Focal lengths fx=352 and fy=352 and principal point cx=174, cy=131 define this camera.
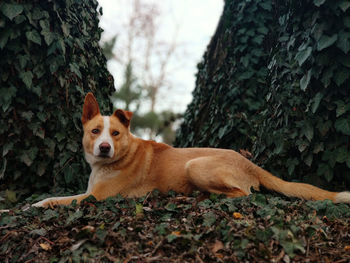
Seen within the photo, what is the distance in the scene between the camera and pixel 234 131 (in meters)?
5.79

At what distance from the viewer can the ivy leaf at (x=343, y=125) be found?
11.2ft

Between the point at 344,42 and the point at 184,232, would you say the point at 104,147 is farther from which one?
the point at 344,42

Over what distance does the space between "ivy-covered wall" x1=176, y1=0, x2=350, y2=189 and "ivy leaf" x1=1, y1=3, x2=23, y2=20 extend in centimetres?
308

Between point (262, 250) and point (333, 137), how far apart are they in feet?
5.62

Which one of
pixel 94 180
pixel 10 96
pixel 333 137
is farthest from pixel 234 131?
pixel 10 96

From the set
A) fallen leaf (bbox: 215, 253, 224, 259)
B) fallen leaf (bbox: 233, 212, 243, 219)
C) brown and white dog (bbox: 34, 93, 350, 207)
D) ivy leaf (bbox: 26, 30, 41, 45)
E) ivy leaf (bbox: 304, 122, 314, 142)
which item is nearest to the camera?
fallen leaf (bbox: 215, 253, 224, 259)

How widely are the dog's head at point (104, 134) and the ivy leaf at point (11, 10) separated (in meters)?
1.23

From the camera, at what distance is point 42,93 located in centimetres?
443

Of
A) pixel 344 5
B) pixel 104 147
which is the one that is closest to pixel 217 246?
pixel 104 147

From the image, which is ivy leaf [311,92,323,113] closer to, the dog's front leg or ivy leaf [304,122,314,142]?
ivy leaf [304,122,314,142]

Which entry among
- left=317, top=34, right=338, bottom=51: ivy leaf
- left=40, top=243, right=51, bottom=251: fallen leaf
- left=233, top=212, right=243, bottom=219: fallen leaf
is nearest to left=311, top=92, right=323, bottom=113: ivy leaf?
left=317, top=34, right=338, bottom=51: ivy leaf

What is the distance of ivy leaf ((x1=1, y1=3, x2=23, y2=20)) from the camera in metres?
3.98

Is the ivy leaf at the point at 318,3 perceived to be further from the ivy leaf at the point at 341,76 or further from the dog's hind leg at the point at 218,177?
the dog's hind leg at the point at 218,177

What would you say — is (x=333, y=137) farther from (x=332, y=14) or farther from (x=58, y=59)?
(x=58, y=59)
